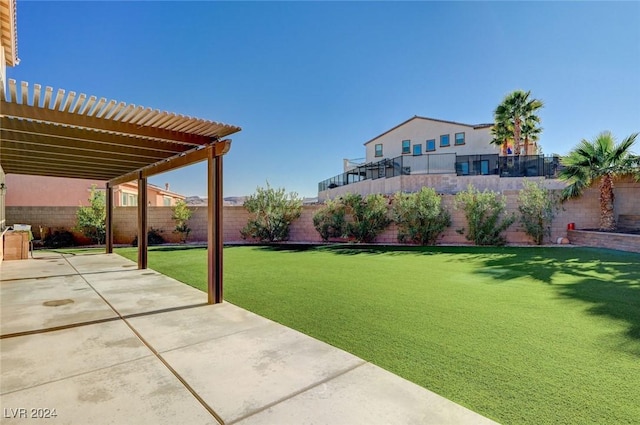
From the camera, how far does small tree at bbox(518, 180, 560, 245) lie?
1254cm

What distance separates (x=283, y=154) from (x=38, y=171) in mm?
13736

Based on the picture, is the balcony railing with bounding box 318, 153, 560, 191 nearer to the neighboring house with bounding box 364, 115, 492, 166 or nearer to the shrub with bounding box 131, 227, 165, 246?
the neighboring house with bounding box 364, 115, 492, 166

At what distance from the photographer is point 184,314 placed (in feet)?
14.3

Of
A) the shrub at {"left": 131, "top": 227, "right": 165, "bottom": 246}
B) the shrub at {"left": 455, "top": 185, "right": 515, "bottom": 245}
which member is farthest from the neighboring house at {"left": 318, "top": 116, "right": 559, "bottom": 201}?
the shrub at {"left": 131, "top": 227, "right": 165, "bottom": 246}

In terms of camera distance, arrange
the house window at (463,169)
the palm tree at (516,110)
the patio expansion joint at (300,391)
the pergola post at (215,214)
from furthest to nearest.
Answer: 1. the palm tree at (516,110)
2. the house window at (463,169)
3. the pergola post at (215,214)
4. the patio expansion joint at (300,391)

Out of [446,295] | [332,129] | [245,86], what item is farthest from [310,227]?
[446,295]

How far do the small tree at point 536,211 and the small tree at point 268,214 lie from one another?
9.76 m

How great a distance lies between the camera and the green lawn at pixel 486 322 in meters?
2.34

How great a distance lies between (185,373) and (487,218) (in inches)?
505

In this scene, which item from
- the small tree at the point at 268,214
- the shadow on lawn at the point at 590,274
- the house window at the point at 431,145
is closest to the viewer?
the shadow on lawn at the point at 590,274

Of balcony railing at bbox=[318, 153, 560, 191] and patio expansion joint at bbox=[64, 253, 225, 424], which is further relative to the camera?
balcony railing at bbox=[318, 153, 560, 191]

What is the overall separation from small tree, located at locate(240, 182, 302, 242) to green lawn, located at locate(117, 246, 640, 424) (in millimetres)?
6520

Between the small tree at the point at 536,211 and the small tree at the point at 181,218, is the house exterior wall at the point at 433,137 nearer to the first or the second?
the small tree at the point at 536,211

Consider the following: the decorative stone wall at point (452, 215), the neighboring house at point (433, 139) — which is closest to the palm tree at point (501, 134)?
the neighboring house at point (433, 139)
